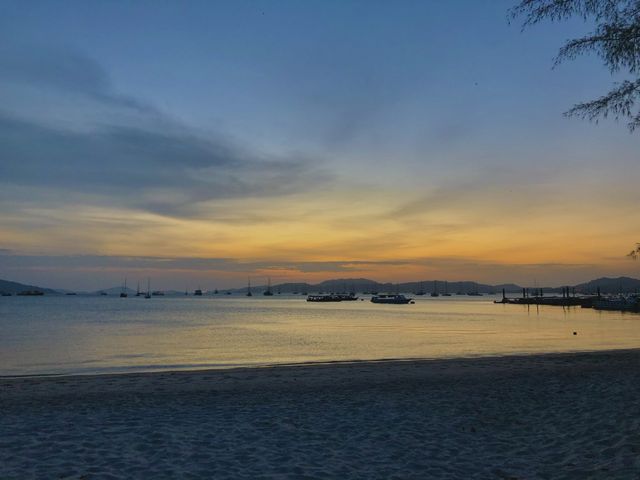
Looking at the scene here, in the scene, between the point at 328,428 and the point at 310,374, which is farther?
the point at 310,374

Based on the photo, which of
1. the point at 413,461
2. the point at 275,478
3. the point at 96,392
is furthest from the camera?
the point at 96,392

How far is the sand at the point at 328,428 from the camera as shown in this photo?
8.00 m

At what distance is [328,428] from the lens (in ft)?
35.3

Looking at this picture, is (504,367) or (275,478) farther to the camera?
(504,367)

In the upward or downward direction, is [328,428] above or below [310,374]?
above

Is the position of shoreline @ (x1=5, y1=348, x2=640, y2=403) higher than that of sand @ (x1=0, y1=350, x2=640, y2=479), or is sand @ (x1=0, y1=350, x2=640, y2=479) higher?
sand @ (x1=0, y1=350, x2=640, y2=479)

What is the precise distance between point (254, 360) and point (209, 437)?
825 inches

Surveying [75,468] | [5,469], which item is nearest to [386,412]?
[75,468]

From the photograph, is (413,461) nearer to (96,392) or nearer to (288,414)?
(288,414)

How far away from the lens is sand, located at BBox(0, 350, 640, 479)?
8000 millimetres

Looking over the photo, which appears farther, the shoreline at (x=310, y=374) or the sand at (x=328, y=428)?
the shoreline at (x=310, y=374)

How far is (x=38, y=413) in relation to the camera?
1219 cm

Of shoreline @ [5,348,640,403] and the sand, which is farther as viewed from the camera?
shoreline @ [5,348,640,403]

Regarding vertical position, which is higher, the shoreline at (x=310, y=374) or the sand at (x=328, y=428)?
the sand at (x=328, y=428)
